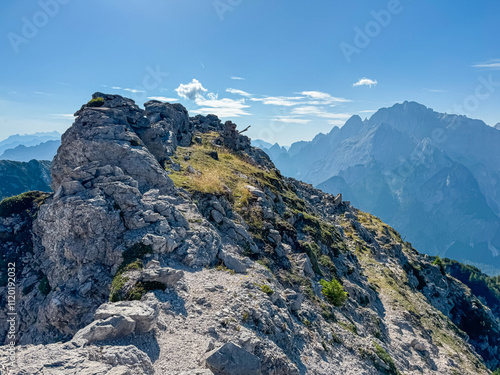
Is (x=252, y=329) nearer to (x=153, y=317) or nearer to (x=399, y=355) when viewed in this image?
(x=153, y=317)

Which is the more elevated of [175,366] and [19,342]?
[175,366]

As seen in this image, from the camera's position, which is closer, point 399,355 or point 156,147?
point 399,355

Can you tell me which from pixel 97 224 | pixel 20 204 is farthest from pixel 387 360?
pixel 20 204

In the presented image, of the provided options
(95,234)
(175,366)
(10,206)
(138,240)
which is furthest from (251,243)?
(10,206)

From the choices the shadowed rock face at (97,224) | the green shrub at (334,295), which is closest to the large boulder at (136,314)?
the shadowed rock face at (97,224)

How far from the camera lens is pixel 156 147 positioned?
46.0 metres

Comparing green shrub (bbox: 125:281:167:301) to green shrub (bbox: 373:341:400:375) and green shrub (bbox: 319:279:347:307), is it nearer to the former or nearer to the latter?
green shrub (bbox: 319:279:347:307)

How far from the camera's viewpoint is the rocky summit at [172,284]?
52.6 ft

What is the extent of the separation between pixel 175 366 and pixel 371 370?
19985 mm

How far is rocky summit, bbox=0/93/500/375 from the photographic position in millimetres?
16031

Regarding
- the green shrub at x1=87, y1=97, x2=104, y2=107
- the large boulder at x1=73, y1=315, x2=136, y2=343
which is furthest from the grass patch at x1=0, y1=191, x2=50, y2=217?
the large boulder at x1=73, y1=315, x2=136, y2=343

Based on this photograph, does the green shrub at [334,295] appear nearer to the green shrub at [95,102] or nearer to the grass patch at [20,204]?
the grass patch at [20,204]

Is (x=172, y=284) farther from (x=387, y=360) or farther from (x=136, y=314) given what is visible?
(x=387, y=360)

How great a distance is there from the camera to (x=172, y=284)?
845 inches
